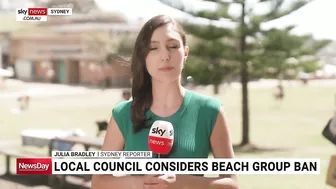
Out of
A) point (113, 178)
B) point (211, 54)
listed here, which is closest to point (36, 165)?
point (113, 178)

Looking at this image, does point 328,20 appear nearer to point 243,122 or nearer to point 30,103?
point 243,122

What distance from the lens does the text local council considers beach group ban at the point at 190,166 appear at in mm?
1925

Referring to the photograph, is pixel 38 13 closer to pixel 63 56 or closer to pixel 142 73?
pixel 63 56

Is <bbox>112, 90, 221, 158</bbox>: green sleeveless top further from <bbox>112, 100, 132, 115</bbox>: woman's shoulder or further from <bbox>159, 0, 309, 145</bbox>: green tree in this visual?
A: <bbox>159, 0, 309, 145</bbox>: green tree

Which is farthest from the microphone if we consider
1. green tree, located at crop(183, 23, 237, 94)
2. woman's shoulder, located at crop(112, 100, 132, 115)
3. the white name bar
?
the white name bar

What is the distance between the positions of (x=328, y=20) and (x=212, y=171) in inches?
38.3

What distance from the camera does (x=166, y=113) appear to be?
1.90m

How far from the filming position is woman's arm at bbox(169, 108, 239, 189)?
1821 mm

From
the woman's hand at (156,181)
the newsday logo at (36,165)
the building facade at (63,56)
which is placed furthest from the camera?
the building facade at (63,56)

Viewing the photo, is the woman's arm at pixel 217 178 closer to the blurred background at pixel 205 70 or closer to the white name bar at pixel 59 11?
the blurred background at pixel 205 70

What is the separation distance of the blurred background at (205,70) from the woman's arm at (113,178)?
591 mm

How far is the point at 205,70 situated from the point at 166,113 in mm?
836

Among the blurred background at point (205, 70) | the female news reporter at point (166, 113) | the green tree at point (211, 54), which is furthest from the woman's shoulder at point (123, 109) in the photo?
the green tree at point (211, 54)
